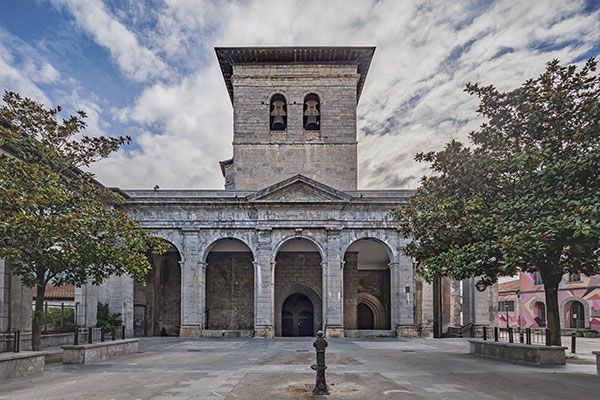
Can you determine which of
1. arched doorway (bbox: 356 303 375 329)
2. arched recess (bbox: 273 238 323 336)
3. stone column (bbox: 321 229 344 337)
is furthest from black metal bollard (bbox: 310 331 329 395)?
arched doorway (bbox: 356 303 375 329)

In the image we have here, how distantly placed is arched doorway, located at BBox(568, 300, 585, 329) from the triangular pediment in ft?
77.5

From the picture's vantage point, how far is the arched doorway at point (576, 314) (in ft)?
126

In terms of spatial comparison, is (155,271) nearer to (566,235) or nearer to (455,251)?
(455,251)

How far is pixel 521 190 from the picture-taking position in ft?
45.7

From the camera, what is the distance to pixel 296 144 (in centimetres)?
3145

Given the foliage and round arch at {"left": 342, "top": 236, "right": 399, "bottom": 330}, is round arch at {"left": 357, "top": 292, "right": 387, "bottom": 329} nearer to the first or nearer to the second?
round arch at {"left": 342, "top": 236, "right": 399, "bottom": 330}

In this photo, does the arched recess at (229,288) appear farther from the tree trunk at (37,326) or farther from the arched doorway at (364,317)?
the tree trunk at (37,326)

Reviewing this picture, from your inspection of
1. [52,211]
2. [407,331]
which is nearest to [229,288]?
[407,331]

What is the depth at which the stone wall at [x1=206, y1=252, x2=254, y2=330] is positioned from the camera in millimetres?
30267

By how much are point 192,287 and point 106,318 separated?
4412 mm

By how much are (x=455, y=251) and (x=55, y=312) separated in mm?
17690

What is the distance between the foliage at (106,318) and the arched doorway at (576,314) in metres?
32.6

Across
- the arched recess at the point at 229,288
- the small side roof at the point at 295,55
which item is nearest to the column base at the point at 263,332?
the arched recess at the point at 229,288

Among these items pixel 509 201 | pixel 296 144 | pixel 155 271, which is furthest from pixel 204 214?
pixel 509 201
